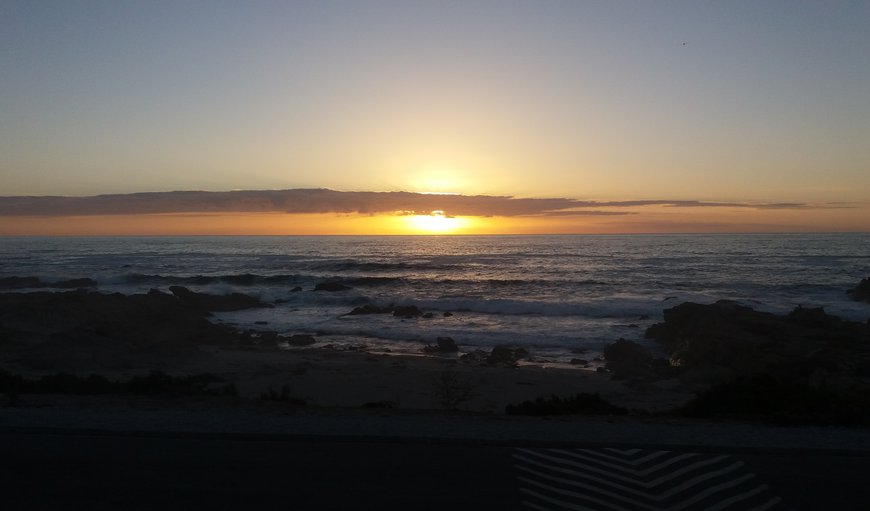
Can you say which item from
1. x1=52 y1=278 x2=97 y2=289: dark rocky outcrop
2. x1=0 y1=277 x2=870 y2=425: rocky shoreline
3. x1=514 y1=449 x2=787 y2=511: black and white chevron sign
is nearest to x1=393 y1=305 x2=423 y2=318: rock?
x1=0 y1=277 x2=870 y2=425: rocky shoreline

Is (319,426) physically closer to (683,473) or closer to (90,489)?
(90,489)

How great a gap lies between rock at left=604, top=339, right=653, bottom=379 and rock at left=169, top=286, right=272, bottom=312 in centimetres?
2059

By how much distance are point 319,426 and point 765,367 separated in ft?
38.9

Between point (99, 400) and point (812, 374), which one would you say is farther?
point (812, 374)

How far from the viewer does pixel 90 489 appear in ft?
18.7

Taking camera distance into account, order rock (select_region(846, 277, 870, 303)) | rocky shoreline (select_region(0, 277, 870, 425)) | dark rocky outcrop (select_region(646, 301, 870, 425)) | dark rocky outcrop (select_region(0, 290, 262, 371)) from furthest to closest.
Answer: rock (select_region(846, 277, 870, 303)), dark rocky outcrop (select_region(0, 290, 262, 371)), rocky shoreline (select_region(0, 277, 870, 425)), dark rocky outcrop (select_region(646, 301, 870, 425))

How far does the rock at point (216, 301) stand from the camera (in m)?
32.4

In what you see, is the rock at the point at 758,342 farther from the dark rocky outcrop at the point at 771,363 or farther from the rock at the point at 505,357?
the rock at the point at 505,357

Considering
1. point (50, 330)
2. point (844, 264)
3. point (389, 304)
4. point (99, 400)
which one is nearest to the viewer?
point (99, 400)

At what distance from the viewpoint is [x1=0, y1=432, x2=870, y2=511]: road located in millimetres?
5523

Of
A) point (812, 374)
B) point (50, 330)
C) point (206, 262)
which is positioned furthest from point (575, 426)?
point (206, 262)

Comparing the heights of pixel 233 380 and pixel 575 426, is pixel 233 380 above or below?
below

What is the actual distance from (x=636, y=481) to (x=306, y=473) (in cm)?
309

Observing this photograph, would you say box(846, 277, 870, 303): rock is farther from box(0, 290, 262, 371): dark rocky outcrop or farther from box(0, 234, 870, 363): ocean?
box(0, 290, 262, 371): dark rocky outcrop
